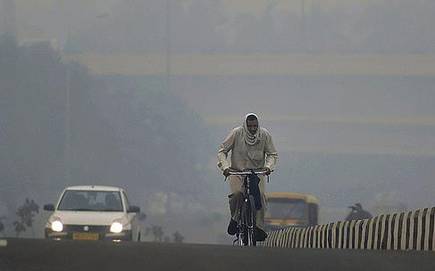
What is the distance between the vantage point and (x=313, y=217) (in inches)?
1481

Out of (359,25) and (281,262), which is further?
(359,25)

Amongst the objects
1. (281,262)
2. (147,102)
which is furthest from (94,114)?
(281,262)

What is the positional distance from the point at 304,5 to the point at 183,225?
973cm

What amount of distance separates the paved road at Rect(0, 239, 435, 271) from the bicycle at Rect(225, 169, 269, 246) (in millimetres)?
3524

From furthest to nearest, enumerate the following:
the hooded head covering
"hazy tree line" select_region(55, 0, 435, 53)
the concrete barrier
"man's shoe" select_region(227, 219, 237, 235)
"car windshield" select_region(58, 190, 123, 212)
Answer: "hazy tree line" select_region(55, 0, 435, 53) < "car windshield" select_region(58, 190, 123, 212) < "man's shoe" select_region(227, 219, 237, 235) < the hooded head covering < the concrete barrier

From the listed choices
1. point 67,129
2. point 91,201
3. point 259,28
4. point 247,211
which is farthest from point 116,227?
point 259,28

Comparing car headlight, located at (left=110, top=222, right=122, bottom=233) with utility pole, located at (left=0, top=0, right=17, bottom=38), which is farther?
utility pole, located at (left=0, top=0, right=17, bottom=38)

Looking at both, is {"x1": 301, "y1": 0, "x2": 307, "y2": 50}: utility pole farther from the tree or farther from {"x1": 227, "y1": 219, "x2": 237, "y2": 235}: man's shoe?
{"x1": 227, "y1": 219, "x2": 237, "y2": 235}: man's shoe

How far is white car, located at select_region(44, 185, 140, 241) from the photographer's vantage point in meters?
24.4

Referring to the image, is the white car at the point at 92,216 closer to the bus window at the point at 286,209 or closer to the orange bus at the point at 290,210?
the orange bus at the point at 290,210

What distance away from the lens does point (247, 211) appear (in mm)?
14789

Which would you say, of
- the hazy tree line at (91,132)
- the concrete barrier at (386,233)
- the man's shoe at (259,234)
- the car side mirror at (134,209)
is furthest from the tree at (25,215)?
the man's shoe at (259,234)

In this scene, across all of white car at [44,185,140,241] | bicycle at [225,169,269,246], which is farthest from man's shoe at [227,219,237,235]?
white car at [44,185,140,241]

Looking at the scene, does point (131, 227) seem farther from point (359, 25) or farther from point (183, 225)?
point (359, 25)
